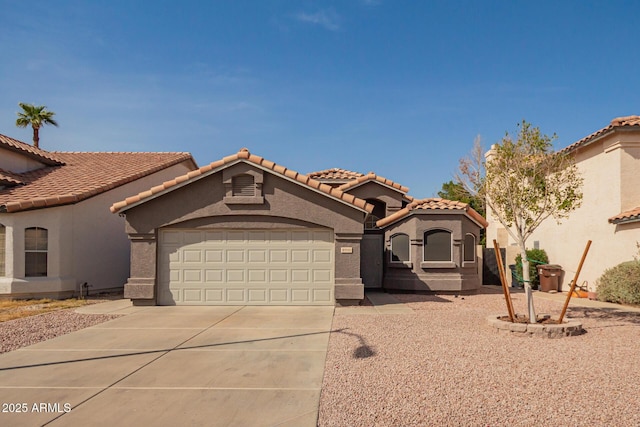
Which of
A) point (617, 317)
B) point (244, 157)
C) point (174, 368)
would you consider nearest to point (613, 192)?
point (617, 317)

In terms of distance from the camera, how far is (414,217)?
55.3ft

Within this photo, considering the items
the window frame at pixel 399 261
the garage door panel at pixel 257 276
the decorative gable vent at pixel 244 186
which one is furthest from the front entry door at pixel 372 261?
the decorative gable vent at pixel 244 186

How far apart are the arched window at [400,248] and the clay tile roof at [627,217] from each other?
7060 mm

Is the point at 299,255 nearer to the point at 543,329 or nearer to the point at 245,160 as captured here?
the point at 245,160

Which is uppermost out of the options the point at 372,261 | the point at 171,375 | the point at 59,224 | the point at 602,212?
the point at 602,212

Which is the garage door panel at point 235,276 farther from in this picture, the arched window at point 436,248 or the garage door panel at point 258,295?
the arched window at point 436,248

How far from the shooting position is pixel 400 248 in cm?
1716

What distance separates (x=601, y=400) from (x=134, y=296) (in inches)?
465

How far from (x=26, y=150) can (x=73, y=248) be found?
6.46 m

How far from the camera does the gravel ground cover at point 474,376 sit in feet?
16.5

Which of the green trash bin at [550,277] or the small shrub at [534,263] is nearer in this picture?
the green trash bin at [550,277]

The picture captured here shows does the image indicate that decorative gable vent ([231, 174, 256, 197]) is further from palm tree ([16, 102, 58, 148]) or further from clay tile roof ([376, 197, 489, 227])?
palm tree ([16, 102, 58, 148])

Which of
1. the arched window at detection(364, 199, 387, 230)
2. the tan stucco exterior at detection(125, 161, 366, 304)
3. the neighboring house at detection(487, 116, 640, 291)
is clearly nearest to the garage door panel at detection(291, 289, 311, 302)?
the tan stucco exterior at detection(125, 161, 366, 304)

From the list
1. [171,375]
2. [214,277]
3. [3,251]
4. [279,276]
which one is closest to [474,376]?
[171,375]
